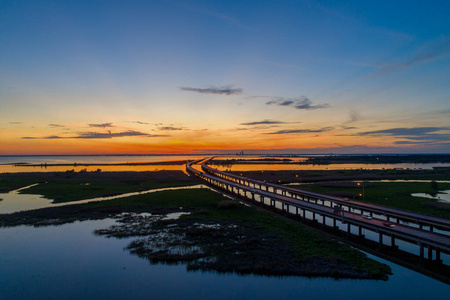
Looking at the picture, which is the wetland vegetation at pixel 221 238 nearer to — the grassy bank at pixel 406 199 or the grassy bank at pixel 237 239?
the grassy bank at pixel 237 239

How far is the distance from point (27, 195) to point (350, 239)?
6104 centimetres

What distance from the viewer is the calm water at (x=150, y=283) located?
18.0 metres

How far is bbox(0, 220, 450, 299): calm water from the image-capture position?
1797 cm

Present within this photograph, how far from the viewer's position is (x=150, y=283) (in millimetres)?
19547

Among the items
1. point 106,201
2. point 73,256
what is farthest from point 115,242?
point 106,201

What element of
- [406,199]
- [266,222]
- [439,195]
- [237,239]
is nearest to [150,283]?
[237,239]

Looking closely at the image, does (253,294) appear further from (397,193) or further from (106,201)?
(397,193)

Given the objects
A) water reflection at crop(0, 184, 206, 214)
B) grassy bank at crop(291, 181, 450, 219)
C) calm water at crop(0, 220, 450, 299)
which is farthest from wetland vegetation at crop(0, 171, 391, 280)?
grassy bank at crop(291, 181, 450, 219)

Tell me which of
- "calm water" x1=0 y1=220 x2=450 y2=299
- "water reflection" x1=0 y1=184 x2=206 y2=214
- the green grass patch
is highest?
"water reflection" x1=0 y1=184 x2=206 y2=214

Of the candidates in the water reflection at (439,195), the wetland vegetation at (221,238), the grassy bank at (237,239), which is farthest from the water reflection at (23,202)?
the water reflection at (439,195)

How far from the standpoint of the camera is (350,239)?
27.0 meters

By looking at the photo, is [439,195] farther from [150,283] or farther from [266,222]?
[150,283]

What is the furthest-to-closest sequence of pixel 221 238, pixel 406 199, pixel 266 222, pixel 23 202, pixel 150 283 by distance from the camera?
pixel 23 202 → pixel 406 199 → pixel 266 222 → pixel 221 238 → pixel 150 283

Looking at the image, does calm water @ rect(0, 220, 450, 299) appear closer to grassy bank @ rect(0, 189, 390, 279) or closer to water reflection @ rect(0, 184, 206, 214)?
grassy bank @ rect(0, 189, 390, 279)
